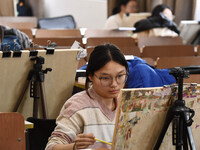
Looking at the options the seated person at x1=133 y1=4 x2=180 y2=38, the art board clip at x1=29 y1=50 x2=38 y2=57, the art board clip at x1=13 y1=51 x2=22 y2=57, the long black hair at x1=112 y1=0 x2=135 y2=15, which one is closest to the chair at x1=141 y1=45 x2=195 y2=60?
the seated person at x1=133 y1=4 x2=180 y2=38

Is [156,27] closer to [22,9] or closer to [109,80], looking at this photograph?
[22,9]

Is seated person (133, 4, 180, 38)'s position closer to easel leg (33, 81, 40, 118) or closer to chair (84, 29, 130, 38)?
chair (84, 29, 130, 38)

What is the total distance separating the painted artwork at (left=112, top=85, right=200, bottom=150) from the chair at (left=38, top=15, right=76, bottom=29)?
21.8 ft

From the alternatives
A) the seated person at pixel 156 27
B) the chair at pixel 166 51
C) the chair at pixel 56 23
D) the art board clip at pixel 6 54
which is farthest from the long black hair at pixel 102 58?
the chair at pixel 56 23

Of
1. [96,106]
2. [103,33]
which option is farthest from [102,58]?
[103,33]

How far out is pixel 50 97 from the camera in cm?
365

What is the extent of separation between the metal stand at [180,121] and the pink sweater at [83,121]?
0.33 m

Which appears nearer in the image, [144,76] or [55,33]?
[144,76]

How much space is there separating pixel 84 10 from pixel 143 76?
24.4 feet

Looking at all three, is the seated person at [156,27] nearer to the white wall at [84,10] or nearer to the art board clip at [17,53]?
the white wall at [84,10]

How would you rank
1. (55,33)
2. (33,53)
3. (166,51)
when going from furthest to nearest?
(55,33), (166,51), (33,53)

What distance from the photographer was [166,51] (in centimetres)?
507

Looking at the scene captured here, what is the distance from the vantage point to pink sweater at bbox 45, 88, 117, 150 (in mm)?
2100

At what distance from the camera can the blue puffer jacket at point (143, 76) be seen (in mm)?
3012
